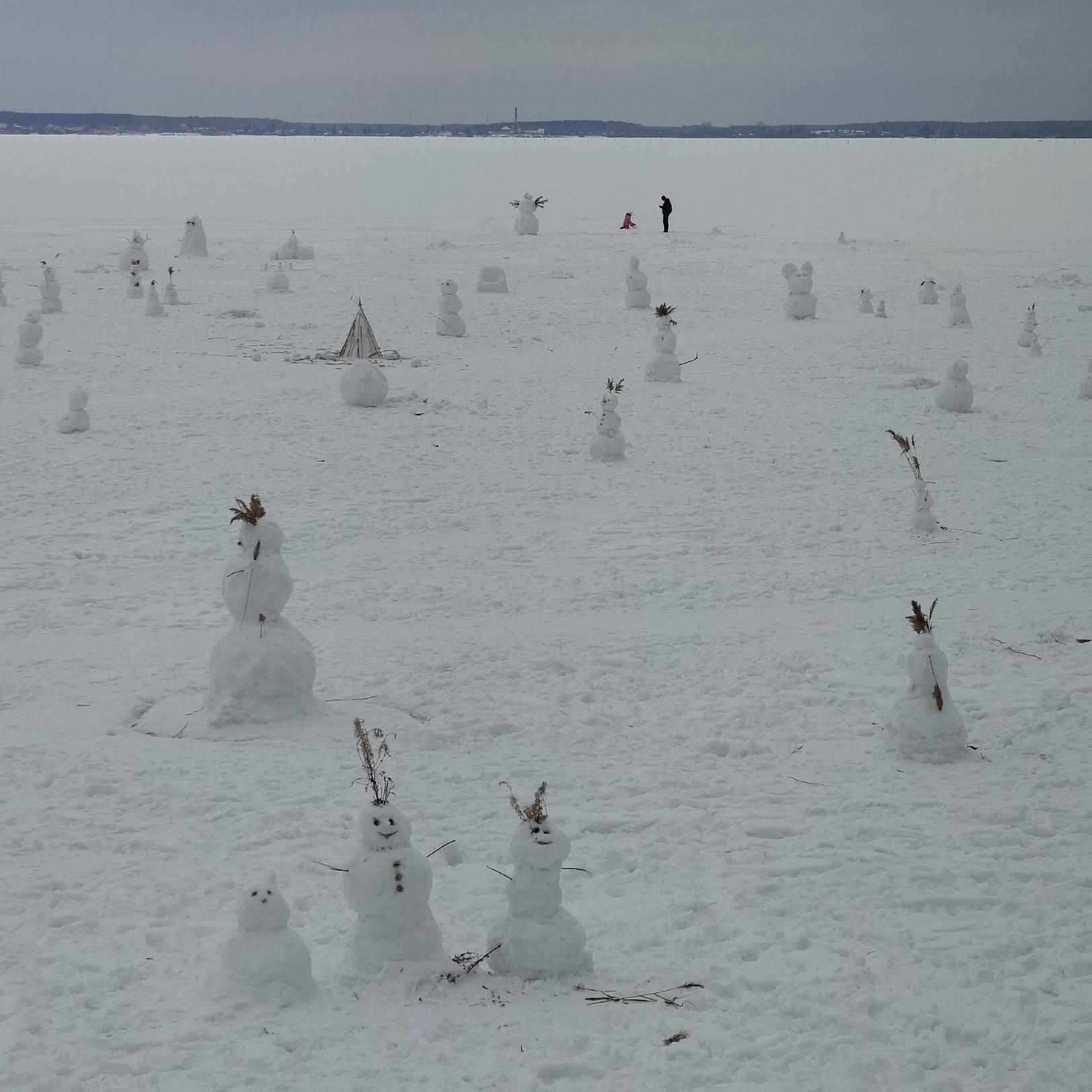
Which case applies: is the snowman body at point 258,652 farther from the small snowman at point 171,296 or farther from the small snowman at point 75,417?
the small snowman at point 171,296

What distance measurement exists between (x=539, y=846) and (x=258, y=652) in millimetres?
2732

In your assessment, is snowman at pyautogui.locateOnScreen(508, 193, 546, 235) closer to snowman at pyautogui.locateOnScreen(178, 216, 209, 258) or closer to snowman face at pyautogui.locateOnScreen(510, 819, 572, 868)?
snowman at pyautogui.locateOnScreen(178, 216, 209, 258)

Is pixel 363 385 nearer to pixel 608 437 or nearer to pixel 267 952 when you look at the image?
pixel 608 437

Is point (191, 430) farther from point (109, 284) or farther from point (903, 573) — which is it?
point (109, 284)

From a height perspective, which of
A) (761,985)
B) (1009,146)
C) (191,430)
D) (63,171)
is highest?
(1009,146)

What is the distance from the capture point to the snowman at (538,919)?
4.55 meters

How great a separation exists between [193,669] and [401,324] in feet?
44.2

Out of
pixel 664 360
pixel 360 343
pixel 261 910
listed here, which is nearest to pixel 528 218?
pixel 360 343

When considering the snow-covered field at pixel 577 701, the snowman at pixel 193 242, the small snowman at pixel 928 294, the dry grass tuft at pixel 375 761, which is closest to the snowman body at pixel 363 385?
the snow-covered field at pixel 577 701

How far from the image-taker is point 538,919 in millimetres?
4613

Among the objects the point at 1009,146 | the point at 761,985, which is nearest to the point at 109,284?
the point at 761,985

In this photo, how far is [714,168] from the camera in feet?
300

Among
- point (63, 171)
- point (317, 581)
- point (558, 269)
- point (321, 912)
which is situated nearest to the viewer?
point (321, 912)

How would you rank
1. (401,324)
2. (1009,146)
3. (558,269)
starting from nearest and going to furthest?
(401,324) < (558,269) < (1009,146)
